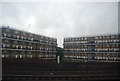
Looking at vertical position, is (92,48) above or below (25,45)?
below

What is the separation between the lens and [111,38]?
51562 millimetres

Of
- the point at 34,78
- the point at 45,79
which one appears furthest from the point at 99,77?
the point at 34,78

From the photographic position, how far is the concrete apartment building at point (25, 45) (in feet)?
129

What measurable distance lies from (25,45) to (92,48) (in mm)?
26441

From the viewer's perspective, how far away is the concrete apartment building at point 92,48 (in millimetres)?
50656

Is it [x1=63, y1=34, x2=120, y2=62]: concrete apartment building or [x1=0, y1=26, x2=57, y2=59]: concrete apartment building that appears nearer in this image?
[x1=0, y1=26, x2=57, y2=59]: concrete apartment building

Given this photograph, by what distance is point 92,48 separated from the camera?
56.7 metres

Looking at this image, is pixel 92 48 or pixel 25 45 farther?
pixel 92 48

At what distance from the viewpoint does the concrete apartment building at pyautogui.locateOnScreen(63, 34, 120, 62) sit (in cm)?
5066

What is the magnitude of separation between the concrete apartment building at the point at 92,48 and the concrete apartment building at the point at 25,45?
7.19 metres

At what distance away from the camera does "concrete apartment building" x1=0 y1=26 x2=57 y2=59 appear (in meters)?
39.5

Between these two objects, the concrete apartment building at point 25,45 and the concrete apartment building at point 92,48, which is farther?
the concrete apartment building at point 92,48

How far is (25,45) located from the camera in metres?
46.6

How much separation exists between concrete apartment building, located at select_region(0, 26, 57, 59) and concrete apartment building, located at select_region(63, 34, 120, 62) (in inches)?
283
